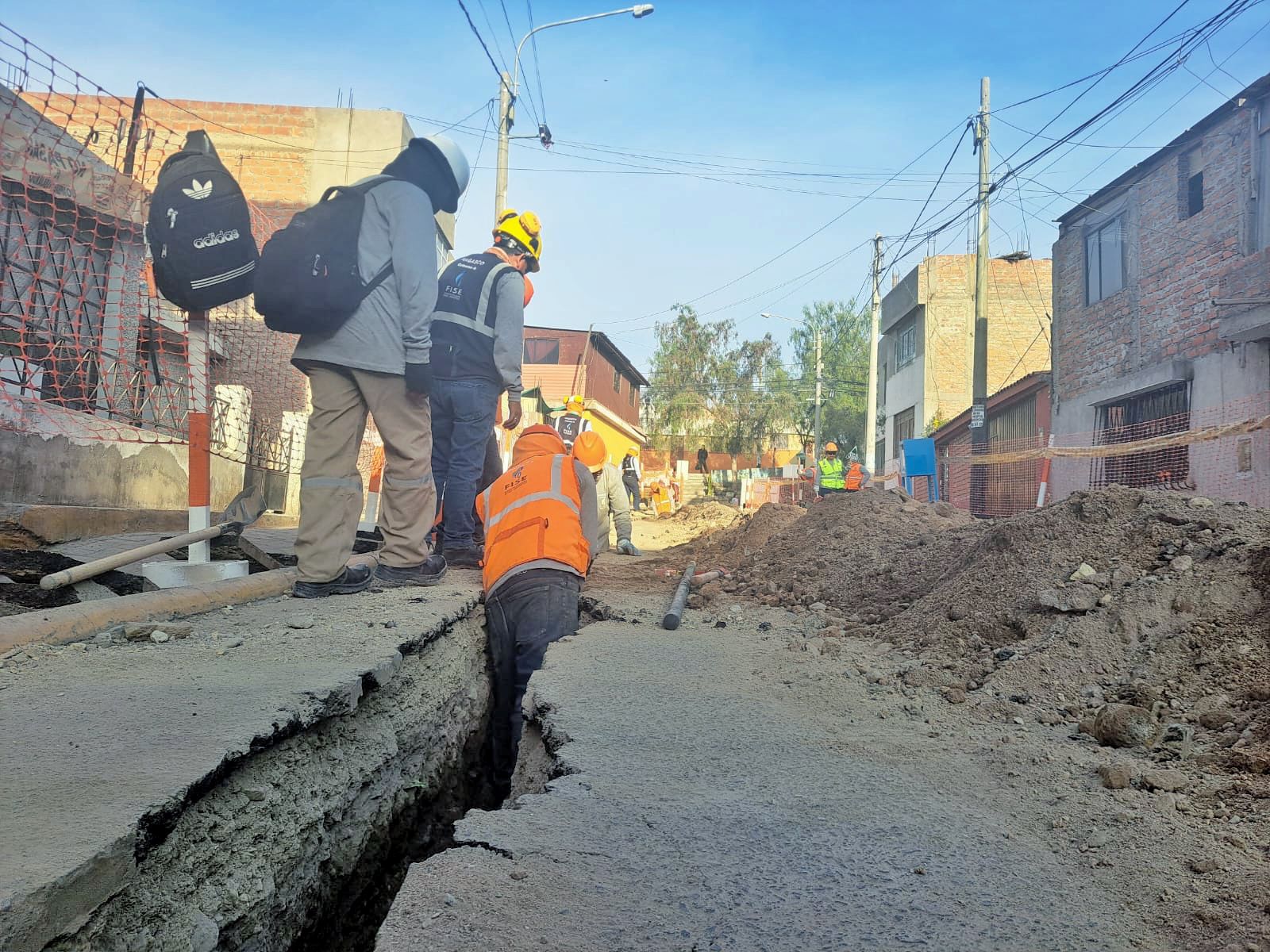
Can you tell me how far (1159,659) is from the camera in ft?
10.8

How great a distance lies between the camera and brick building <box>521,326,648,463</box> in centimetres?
3120

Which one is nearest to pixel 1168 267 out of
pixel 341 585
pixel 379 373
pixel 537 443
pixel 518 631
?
pixel 537 443

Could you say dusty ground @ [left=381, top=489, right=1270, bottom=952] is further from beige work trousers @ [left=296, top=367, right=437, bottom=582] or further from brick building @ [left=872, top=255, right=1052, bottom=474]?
brick building @ [left=872, top=255, right=1052, bottom=474]

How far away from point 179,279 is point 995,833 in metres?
3.60

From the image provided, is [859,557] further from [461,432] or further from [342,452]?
[342,452]

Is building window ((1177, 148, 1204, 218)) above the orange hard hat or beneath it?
above

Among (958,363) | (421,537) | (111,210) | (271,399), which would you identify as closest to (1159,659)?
(421,537)

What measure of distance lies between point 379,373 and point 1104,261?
14.4 m

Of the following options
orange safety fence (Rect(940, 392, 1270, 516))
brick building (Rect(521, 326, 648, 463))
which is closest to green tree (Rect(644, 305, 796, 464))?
brick building (Rect(521, 326, 648, 463))

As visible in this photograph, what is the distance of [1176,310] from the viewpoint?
12.6 m

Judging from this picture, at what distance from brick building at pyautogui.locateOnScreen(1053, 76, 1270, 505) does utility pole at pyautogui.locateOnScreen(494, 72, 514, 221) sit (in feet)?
30.5

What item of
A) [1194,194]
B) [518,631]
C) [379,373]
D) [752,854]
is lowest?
[752,854]

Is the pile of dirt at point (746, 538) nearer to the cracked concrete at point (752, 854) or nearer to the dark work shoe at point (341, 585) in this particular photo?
the dark work shoe at point (341, 585)

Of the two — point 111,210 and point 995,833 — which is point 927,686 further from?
point 111,210
